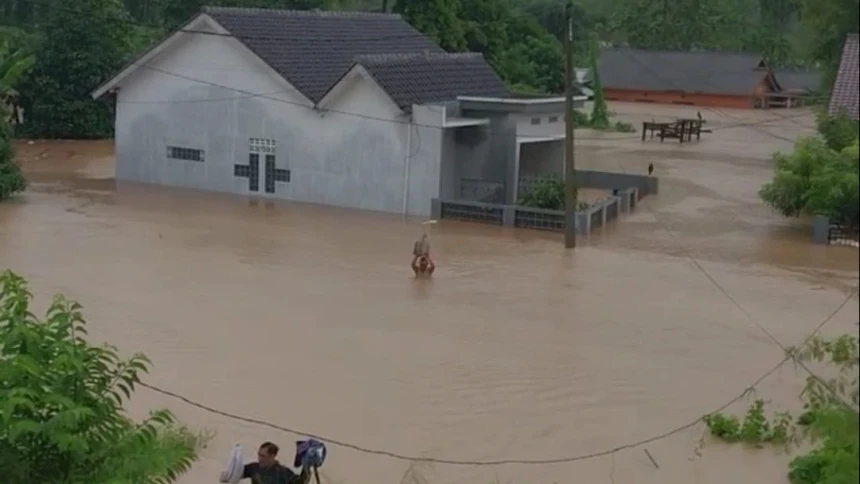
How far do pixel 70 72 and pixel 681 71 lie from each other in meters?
38.9

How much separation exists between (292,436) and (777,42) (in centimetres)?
6643

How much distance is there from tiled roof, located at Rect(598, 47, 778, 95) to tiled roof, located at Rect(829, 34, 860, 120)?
223ft

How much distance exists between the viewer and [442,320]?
20.2 m

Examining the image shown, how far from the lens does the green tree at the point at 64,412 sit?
6551 mm

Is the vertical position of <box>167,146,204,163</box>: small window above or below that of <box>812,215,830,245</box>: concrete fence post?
above

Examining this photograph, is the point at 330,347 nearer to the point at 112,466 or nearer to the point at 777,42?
the point at 112,466

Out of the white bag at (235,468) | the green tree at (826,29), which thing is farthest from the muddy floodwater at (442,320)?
the green tree at (826,29)

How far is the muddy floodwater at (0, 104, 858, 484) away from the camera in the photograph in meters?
14.1

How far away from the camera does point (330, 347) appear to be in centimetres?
1817

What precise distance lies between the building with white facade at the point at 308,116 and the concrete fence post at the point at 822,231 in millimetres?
6921

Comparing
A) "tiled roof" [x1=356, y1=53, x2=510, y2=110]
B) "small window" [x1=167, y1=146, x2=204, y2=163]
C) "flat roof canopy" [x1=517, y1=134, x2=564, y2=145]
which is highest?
"tiled roof" [x1=356, y1=53, x2=510, y2=110]

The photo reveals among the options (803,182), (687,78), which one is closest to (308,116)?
(803,182)

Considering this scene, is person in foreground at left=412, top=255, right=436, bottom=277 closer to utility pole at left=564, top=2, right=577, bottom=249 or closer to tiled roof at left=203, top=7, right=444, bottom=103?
utility pole at left=564, top=2, right=577, bottom=249

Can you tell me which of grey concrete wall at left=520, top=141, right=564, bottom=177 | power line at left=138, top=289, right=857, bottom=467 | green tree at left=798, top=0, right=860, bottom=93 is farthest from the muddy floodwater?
green tree at left=798, top=0, right=860, bottom=93
